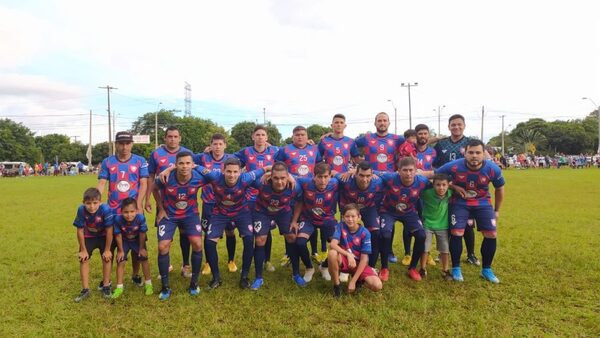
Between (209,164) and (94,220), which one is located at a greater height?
(209,164)

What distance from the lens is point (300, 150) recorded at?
633cm

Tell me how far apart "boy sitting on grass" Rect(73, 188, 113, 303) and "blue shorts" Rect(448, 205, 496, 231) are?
Answer: 15.1ft

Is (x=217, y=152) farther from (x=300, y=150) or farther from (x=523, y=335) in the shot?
(x=523, y=335)

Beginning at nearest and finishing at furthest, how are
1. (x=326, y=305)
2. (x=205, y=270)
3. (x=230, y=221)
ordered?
(x=326, y=305) < (x=230, y=221) < (x=205, y=270)

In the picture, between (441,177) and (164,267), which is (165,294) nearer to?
(164,267)

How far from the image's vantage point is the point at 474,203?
18.3ft

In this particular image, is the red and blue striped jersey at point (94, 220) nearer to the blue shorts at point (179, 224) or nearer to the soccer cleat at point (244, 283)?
the blue shorts at point (179, 224)

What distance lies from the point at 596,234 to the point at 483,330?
556 centimetres

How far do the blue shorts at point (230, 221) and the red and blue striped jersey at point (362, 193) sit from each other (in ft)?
4.47

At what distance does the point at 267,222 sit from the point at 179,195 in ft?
4.15

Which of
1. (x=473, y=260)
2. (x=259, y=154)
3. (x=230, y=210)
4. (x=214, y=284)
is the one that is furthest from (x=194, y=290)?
(x=473, y=260)

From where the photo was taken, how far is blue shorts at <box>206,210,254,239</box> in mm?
5383

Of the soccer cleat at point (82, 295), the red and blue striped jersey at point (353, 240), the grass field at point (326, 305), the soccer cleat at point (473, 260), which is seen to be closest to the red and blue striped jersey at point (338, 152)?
the red and blue striped jersey at point (353, 240)

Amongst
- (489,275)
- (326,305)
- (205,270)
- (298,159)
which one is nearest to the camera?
(326,305)
